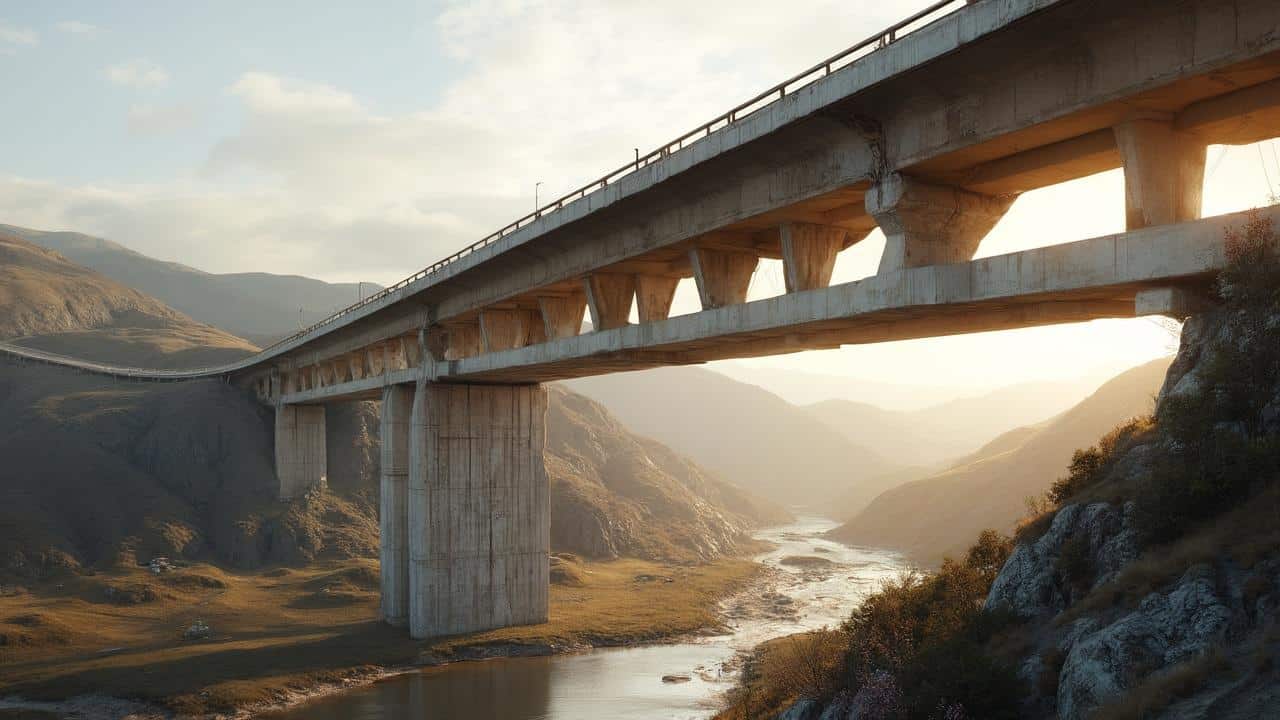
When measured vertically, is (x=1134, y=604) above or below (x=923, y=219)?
below

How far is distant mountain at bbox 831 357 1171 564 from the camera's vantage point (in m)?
79.7

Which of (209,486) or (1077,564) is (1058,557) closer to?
(1077,564)

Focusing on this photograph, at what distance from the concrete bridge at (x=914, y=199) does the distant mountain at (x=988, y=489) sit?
5575cm

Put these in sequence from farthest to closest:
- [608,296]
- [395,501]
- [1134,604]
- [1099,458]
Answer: [395,501], [608,296], [1099,458], [1134,604]

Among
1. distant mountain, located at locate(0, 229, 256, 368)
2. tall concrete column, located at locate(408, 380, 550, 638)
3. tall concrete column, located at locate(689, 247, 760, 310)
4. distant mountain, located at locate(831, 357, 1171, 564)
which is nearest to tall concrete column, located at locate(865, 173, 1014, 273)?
tall concrete column, located at locate(689, 247, 760, 310)

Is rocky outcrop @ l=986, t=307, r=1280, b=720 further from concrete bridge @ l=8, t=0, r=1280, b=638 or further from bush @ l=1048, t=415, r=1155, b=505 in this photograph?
concrete bridge @ l=8, t=0, r=1280, b=638

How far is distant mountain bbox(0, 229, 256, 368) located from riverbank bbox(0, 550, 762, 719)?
52.9 meters

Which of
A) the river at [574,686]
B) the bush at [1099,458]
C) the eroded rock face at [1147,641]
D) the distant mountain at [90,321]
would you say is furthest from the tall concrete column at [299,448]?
the eroded rock face at [1147,641]

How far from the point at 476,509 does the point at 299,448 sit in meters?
35.4

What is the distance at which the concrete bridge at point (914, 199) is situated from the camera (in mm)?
11695

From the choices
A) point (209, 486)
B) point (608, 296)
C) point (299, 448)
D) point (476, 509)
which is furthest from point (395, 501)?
point (209, 486)

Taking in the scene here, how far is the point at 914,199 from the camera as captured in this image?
15.1m

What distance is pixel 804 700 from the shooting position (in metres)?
14.8

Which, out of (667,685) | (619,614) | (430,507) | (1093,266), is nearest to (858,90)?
(1093,266)
